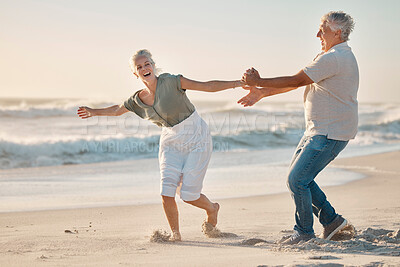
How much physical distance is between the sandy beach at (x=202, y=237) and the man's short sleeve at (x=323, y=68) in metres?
1.34

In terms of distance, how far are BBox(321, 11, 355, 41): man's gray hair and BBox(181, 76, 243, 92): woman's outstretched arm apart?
3.18ft

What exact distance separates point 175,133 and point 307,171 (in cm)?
130

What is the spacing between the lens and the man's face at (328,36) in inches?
175

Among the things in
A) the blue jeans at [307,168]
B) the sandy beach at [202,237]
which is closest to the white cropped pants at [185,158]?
the sandy beach at [202,237]

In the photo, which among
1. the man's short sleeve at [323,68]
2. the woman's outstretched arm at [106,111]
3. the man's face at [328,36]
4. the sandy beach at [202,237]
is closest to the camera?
the sandy beach at [202,237]

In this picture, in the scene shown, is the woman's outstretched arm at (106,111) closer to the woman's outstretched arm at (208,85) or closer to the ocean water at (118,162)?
the woman's outstretched arm at (208,85)

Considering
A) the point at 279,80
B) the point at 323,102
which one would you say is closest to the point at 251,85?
the point at 279,80

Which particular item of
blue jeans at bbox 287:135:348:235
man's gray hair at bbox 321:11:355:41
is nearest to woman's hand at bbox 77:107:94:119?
blue jeans at bbox 287:135:348:235

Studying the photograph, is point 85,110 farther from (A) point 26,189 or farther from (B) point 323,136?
(A) point 26,189

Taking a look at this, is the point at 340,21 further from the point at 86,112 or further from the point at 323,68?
the point at 86,112

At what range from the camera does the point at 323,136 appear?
4492 millimetres

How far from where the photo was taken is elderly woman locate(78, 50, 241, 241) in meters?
5.12

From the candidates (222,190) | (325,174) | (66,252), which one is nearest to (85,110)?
(66,252)

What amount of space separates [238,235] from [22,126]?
21.6 m
